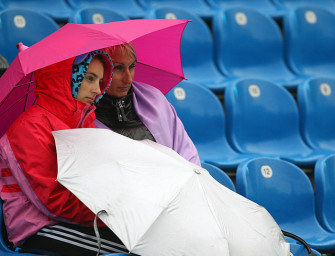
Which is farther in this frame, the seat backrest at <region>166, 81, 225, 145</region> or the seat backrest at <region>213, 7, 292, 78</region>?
the seat backrest at <region>213, 7, 292, 78</region>

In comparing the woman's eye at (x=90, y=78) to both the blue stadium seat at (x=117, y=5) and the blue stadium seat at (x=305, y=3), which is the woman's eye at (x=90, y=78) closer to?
the blue stadium seat at (x=117, y=5)

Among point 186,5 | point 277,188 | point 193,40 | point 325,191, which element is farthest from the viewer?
point 186,5

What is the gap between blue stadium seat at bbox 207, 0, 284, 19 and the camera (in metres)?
4.95

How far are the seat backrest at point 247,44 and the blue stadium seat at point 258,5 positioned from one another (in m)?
0.27

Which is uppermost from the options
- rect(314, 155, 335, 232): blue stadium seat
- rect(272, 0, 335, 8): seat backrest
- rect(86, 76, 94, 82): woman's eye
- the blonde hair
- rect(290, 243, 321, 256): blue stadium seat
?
the blonde hair

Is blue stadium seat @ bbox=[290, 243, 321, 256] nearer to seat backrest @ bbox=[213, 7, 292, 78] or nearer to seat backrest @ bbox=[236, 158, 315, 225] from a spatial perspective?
seat backrest @ bbox=[236, 158, 315, 225]

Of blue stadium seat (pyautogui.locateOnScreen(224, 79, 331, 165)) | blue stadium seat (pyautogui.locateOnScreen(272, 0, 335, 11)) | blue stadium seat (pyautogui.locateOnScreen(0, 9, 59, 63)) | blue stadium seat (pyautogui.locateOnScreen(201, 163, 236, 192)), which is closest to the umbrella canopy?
blue stadium seat (pyautogui.locateOnScreen(201, 163, 236, 192))

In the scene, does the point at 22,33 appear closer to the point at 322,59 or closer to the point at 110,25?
the point at 110,25

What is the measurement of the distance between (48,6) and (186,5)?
1.08 metres

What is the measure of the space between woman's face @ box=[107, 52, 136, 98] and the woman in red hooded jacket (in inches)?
14.8

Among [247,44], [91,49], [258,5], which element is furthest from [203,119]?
[91,49]

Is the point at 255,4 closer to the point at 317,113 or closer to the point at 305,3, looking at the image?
the point at 305,3

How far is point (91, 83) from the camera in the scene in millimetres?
2416

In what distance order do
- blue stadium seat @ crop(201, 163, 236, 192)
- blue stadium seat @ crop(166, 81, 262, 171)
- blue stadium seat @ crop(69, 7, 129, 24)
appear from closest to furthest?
blue stadium seat @ crop(201, 163, 236, 192) → blue stadium seat @ crop(166, 81, 262, 171) → blue stadium seat @ crop(69, 7, 129, 24)
